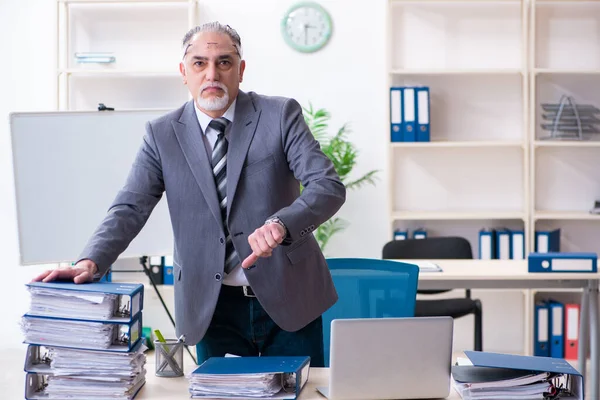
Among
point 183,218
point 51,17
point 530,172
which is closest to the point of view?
point 183,218

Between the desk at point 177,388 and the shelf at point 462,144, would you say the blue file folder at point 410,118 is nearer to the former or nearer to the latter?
the shelf at point 462,144

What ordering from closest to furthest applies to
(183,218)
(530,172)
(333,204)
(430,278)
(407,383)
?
(407,383)
(333,204)
(183,218)
(430,278)
(530,172)

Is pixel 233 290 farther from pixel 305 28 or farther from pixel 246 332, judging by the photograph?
pixel 305 28

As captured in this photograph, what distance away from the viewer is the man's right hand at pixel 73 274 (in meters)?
1.82

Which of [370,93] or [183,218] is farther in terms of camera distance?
[370,93]

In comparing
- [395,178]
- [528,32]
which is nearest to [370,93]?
[395,178]

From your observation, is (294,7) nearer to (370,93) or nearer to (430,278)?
(370,93)

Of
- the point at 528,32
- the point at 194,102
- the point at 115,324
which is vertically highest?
the point at 528,32

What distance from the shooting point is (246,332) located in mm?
2191

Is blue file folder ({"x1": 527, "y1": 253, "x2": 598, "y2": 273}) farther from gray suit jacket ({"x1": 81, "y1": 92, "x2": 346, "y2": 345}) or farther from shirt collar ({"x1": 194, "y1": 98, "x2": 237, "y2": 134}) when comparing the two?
shirt collar ({"x1": 194, "y1": 98, "x2": 237, "y2": 134})

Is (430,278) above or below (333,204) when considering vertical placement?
below

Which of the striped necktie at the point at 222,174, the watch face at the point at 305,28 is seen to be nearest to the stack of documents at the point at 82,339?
the striped necktie at the point at 222,174

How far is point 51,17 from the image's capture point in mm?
5406

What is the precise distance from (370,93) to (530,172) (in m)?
1.16
